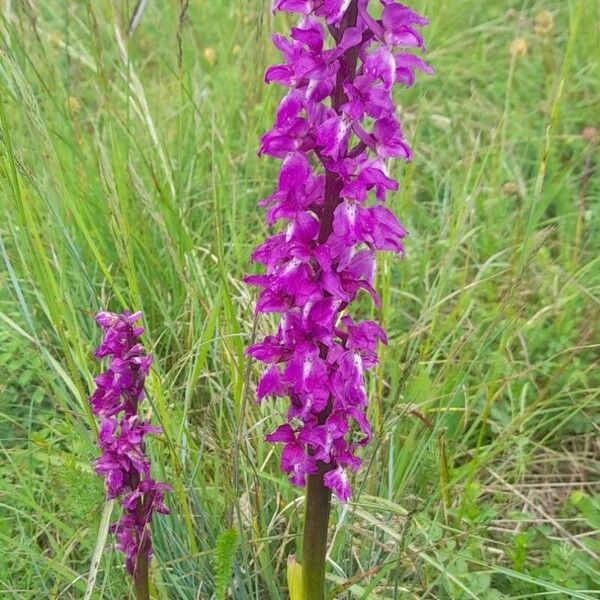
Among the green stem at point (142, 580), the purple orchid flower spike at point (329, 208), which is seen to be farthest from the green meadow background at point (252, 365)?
the purple orchid flower spike at point (329, 208)

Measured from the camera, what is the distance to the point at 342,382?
51.6 inches

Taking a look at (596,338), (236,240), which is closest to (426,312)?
(236,240)

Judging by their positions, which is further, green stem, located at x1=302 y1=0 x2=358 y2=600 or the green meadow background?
the green meadow background

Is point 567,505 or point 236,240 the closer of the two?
point 567,505

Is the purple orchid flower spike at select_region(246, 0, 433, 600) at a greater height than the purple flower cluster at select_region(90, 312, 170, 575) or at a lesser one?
greater

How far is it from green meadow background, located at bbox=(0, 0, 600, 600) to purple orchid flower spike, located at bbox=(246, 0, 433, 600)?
183 mm

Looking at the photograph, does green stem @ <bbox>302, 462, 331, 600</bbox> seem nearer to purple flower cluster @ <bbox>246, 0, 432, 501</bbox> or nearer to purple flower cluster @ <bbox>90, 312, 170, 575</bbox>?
purple flower cluster @ <bbox>246, 0, 432, 501</bbox>

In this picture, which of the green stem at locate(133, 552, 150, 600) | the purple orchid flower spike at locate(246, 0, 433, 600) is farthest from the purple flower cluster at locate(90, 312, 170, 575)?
the purple orchid flower spike at locate(246, 0, 433, 600)

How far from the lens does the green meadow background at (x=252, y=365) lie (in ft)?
5.55

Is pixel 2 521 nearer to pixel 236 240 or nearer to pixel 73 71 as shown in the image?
pixel 236 240

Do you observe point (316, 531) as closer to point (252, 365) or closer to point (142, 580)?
point (142, 580)

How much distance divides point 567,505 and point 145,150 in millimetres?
1923

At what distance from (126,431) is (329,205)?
57cm

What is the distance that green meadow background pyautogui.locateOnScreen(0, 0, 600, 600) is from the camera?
169 cm
